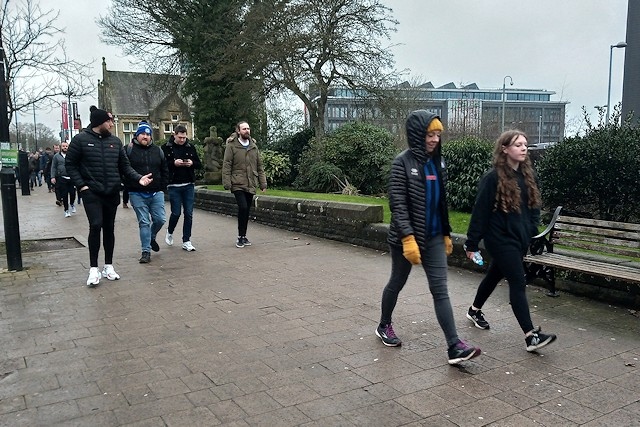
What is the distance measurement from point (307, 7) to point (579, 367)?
16.8m

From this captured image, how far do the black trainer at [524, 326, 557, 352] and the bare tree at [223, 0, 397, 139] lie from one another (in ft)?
48.4

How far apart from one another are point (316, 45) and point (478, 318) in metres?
15.3

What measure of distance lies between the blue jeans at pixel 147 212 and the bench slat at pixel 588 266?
5.15 metres

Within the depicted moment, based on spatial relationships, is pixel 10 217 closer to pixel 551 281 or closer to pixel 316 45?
pixel 551 281

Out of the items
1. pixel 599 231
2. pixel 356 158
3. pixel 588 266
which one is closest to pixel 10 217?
pixel 588 266

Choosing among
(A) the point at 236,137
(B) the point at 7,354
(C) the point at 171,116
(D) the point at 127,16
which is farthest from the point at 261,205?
(C) the point at 171,116

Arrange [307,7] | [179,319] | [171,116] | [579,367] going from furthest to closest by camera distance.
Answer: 1. [171,116]
2. [307,7]
3. [179,319]
4. [579,367]

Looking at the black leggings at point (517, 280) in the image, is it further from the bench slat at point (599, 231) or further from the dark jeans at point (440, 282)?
the bench slat at point (599, 231)

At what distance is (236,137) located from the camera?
30.0 feet

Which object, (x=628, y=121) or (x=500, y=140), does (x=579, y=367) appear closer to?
(x=500, y=140)

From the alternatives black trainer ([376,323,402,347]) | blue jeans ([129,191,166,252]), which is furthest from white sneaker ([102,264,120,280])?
black trainer ([376,323,402,347])

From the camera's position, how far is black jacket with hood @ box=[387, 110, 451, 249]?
3.96 meters

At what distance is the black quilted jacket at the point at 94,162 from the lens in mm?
6254

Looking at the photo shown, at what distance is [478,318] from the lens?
4.89 metres
